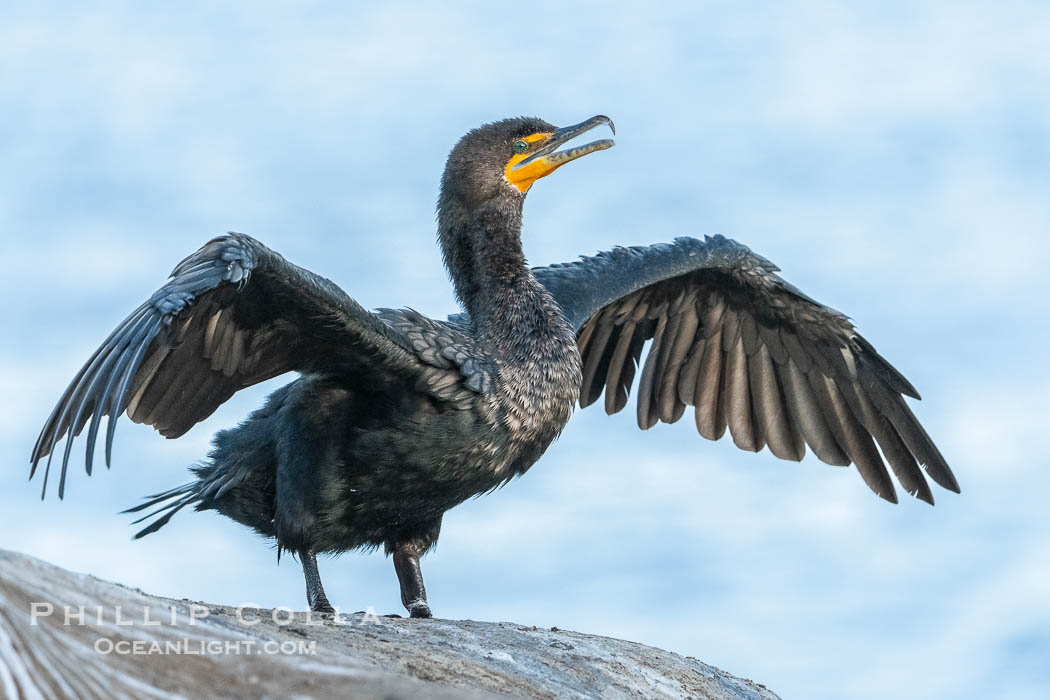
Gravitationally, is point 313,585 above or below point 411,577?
below

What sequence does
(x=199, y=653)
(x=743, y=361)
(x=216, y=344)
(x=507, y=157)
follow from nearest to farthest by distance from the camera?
1. (x=199, y=653)
2. (x=216, y=344)
3. (x=507, y=157)
4. (x=743, y=361)

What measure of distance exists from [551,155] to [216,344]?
99.1 inches

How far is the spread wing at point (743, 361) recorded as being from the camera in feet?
29.9

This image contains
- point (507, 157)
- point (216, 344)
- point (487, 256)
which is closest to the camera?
point (216, 344)

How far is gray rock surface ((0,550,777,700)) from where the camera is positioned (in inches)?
156

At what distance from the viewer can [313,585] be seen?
23.6 feet

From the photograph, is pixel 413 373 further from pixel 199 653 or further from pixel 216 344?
pixel 199 653

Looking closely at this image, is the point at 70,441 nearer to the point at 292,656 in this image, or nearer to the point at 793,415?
the point at 292,656

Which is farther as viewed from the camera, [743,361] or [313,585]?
[743,361]

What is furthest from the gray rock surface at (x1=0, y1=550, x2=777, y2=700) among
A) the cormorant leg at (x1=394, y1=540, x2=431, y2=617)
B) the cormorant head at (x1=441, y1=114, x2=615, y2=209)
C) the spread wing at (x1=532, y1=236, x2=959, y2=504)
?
the spread wing at (x1=532, y1=236, x2=959, y2=504)

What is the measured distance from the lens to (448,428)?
7094mm

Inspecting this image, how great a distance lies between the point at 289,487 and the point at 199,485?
2.63 ft

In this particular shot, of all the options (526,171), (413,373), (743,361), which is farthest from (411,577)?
(743,361)

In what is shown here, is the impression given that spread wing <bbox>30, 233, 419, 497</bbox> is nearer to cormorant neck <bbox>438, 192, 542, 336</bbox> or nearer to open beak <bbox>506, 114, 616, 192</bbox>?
cormorant neck <bbox>438, 192, 542, 336</bbox>
